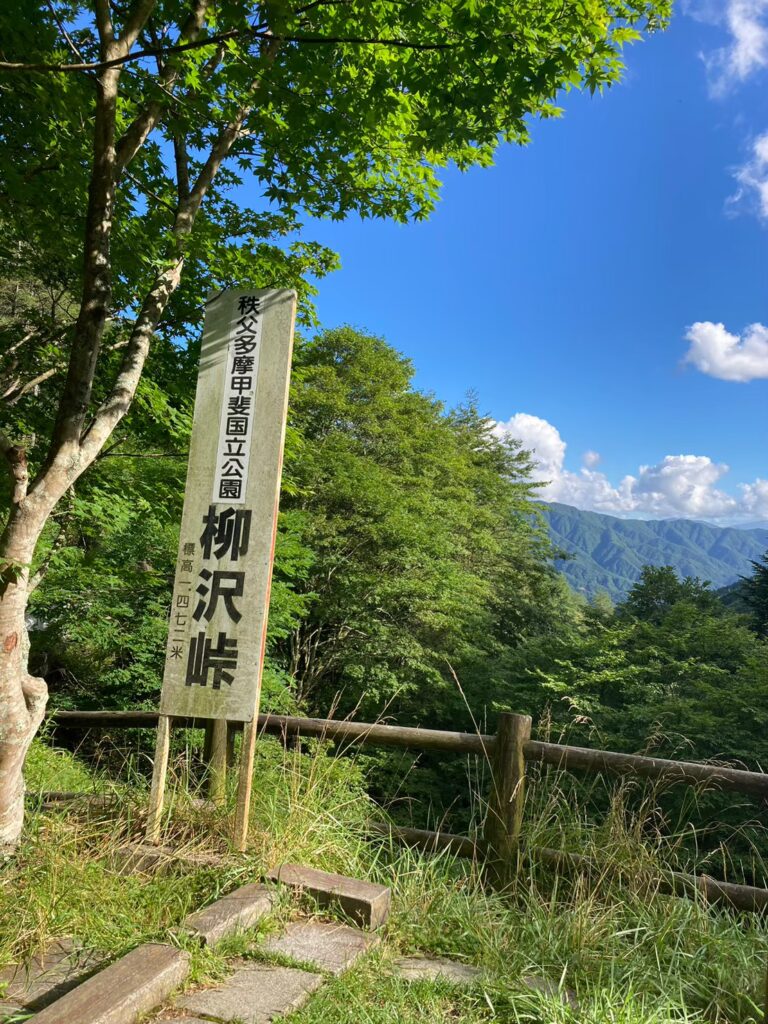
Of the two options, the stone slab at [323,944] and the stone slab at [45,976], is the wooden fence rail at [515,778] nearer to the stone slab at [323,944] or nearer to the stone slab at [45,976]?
the stone slab at [323,944]

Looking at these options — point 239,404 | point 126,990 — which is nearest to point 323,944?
point 126,990

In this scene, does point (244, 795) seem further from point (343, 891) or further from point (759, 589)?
point (759, 589)

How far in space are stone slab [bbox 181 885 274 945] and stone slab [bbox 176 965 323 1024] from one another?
0.17 metres

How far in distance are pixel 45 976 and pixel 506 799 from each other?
209 centimetres

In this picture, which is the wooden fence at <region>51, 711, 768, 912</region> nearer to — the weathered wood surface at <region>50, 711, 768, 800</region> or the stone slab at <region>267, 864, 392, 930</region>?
the weathered wood surface at <region>50, 711, 768, 800</region>

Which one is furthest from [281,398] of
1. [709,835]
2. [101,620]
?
[709,835]

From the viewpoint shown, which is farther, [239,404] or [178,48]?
[239,404]

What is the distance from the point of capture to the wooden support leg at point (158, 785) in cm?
305

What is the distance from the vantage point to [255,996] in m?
2.07

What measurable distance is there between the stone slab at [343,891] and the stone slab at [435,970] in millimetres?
199

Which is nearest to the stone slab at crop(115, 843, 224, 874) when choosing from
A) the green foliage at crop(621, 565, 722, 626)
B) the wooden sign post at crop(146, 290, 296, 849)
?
the wooden sign post at crop(146, 290, 296, 849)

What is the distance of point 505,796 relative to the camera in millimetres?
3320

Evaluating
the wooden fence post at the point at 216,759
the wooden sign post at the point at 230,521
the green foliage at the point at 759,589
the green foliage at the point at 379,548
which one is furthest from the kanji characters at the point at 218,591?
the green foliage at the point at 759,589

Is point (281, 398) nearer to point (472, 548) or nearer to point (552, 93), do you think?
point (552, 93)
